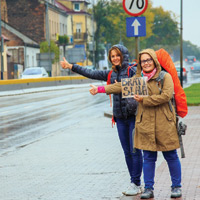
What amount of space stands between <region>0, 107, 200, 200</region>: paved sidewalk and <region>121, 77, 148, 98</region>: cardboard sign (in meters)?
1.12

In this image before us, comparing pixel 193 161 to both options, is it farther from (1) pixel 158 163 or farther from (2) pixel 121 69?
(2) pixel 121 69

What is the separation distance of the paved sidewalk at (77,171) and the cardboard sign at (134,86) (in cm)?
112

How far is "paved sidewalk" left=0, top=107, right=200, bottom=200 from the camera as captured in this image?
293 inches

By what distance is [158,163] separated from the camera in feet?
31.2

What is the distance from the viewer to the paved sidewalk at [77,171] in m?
7.43

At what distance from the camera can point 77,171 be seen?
30.0 ft

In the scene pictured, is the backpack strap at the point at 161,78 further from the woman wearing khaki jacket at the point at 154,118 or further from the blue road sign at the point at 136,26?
the blue road sign at the point at 136,26

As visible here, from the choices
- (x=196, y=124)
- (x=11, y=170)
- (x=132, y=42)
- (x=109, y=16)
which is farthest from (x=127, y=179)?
(x=132, y=42)

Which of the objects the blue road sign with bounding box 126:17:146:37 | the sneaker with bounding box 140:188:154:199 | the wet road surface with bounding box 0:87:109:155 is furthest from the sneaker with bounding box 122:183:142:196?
the blue road sign with bounding box 126:17:146:37

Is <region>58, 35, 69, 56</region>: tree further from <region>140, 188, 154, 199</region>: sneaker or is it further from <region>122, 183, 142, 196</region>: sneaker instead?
<region>140, 188, 154, 199</region>: sneaker

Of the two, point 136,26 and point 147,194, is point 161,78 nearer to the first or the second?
point 147,194

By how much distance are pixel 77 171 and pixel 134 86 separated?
9.24 ft

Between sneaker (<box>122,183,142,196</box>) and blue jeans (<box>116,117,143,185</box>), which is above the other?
blue jeans (<box>116,117,143,185</box>)

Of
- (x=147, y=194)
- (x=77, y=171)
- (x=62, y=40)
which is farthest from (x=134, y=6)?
(x=62, y=40)
